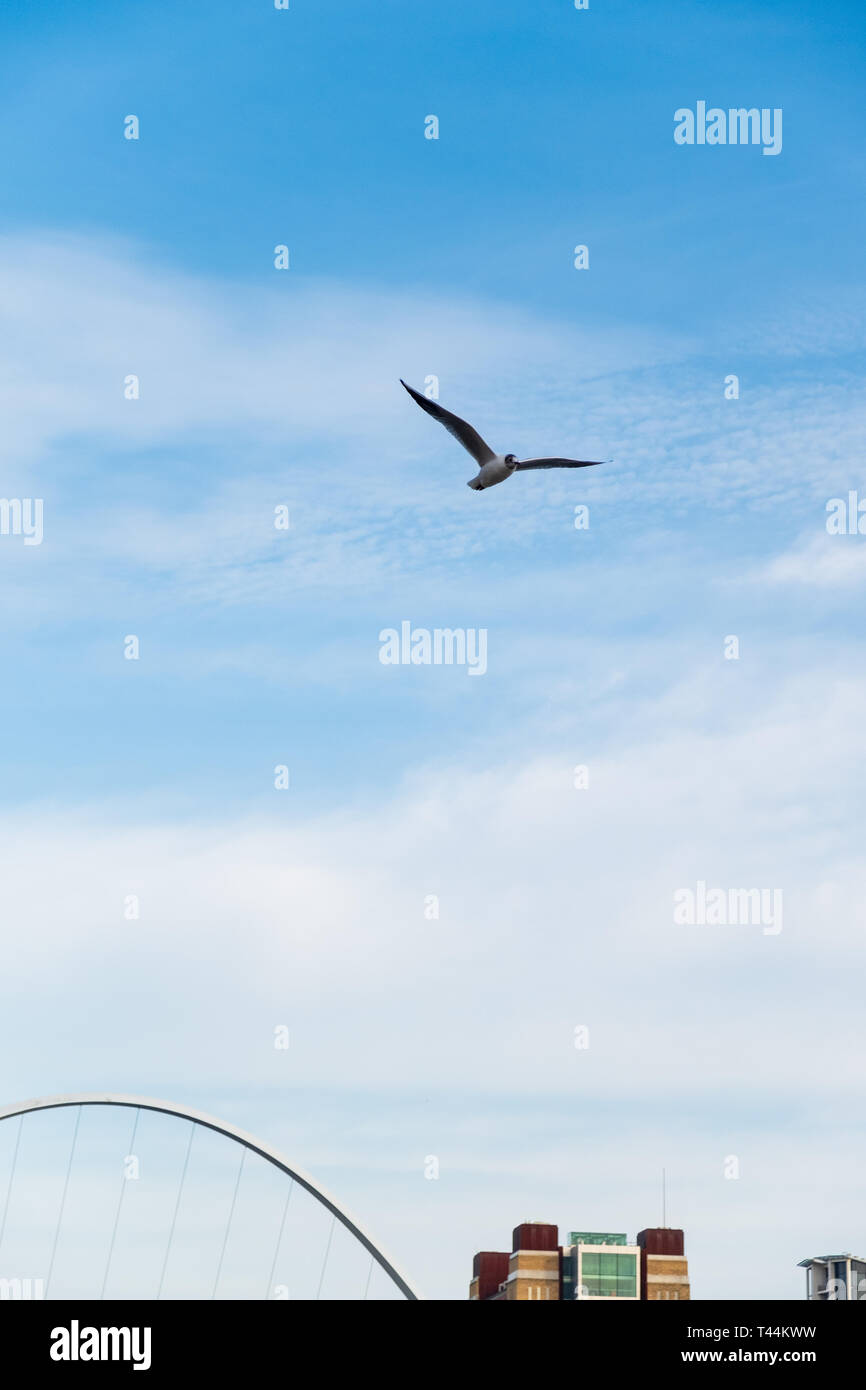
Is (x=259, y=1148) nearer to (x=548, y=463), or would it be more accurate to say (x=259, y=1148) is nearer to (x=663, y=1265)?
(x=548, y=463)

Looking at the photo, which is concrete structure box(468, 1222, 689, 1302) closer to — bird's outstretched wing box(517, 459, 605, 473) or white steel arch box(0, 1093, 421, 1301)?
white steel arch box(0, 1093, 421, 1301)

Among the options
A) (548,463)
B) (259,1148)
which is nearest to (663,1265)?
(259,1148)

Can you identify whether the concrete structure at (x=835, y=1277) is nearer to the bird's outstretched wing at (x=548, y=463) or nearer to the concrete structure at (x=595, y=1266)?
the concrete structure at (x=595, y=1266)

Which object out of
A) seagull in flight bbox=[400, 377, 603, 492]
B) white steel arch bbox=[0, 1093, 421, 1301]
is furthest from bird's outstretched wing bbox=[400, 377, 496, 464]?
white steel arch bbox=[0, 1093, 421, 1301]

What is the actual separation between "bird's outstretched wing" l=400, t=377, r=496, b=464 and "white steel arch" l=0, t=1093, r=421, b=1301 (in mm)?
34761

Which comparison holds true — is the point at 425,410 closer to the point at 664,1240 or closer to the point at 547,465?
the point at 547,465

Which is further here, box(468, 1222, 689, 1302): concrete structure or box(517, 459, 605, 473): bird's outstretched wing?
box(468, 1222, 689, 1302): concrete structure

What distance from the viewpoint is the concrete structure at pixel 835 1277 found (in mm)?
132625

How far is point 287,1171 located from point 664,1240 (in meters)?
80.6

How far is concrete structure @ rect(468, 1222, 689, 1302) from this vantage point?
13650cm
